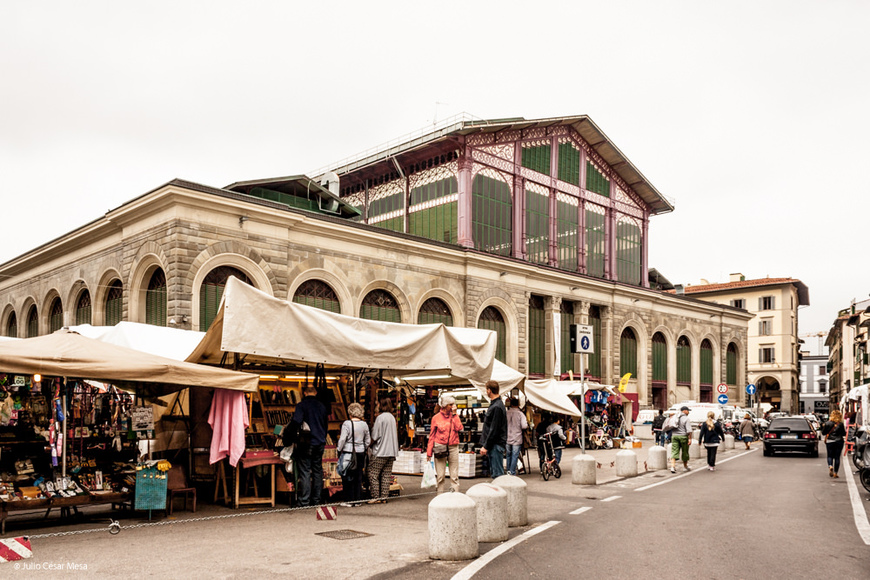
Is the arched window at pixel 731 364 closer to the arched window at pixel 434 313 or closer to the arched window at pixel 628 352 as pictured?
the arched window at pixel 628 352

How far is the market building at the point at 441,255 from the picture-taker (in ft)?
82.0

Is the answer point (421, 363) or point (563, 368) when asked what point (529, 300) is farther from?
point (421, 363)

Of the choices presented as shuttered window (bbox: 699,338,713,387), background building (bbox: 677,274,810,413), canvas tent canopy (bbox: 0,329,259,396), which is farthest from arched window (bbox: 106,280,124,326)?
background building (bbox: 677,274,810,413)

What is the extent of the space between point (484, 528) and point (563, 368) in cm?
3082

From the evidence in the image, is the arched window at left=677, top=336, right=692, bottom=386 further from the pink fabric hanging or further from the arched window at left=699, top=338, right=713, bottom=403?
the pink fabric hanging

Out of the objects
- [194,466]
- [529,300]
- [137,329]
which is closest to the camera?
[194,466]

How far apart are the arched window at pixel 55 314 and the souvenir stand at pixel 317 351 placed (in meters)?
20.3

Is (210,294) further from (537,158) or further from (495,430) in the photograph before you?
(537,158)

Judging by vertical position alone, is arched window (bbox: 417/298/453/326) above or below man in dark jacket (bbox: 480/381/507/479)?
above

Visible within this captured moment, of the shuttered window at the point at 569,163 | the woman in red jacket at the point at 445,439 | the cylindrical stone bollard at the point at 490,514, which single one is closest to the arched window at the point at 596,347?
the shuttered window at the point at 569,163

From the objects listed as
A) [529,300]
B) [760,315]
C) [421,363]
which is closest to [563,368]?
[529,300]

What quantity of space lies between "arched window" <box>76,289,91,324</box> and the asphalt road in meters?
21.6

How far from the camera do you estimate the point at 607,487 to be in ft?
52.1

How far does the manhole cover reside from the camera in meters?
9.50
